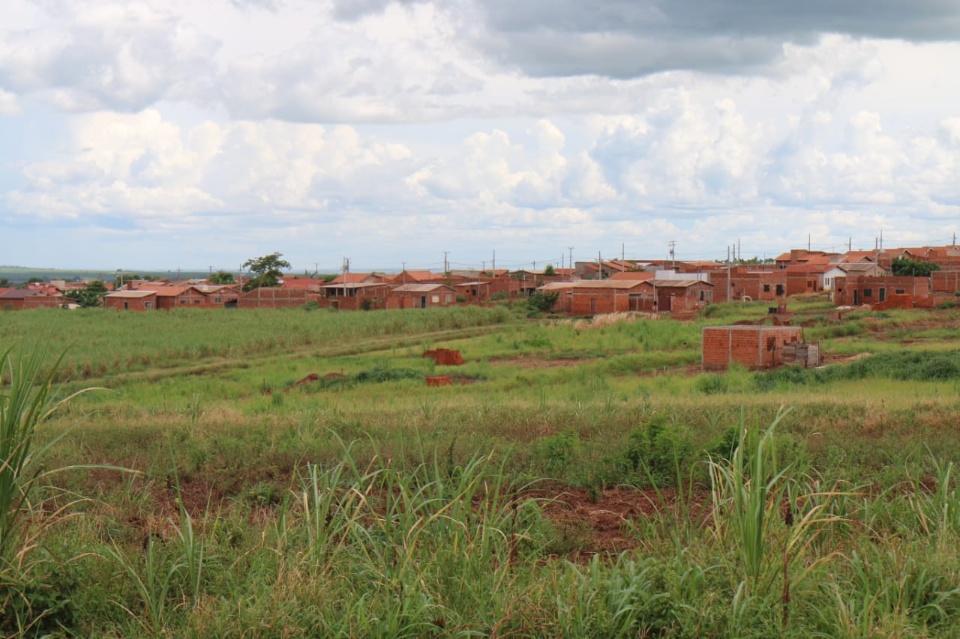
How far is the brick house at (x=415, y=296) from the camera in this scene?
220 feet

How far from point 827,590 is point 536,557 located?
5.66ft

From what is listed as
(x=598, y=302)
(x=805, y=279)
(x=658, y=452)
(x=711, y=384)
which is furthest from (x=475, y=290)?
(x=658, y=452)

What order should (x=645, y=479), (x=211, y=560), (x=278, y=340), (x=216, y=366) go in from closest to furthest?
(x=211, y=560) < (x=645, y=479) < (x=216, y=366) < (x=278, y=340)

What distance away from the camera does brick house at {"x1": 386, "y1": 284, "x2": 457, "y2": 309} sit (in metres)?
66.9

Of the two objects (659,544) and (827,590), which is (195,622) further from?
(827,590)

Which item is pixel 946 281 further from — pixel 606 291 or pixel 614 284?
pixel 606 291

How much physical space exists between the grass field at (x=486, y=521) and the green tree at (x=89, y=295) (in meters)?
70.2

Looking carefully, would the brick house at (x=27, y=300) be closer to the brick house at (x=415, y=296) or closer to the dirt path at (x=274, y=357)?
the brick house at (x=415, y=296)

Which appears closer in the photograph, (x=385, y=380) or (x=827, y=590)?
(x=827, y=590)

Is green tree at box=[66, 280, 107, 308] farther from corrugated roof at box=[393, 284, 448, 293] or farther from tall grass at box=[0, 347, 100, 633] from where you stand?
tall grass at box=[0, 347, 100, 633]

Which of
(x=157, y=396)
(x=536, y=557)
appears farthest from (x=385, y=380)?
(x=536, y=557)

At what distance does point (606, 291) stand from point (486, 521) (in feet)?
176

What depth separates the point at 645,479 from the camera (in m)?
7.64

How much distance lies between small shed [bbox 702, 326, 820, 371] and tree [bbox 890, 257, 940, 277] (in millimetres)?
47357
